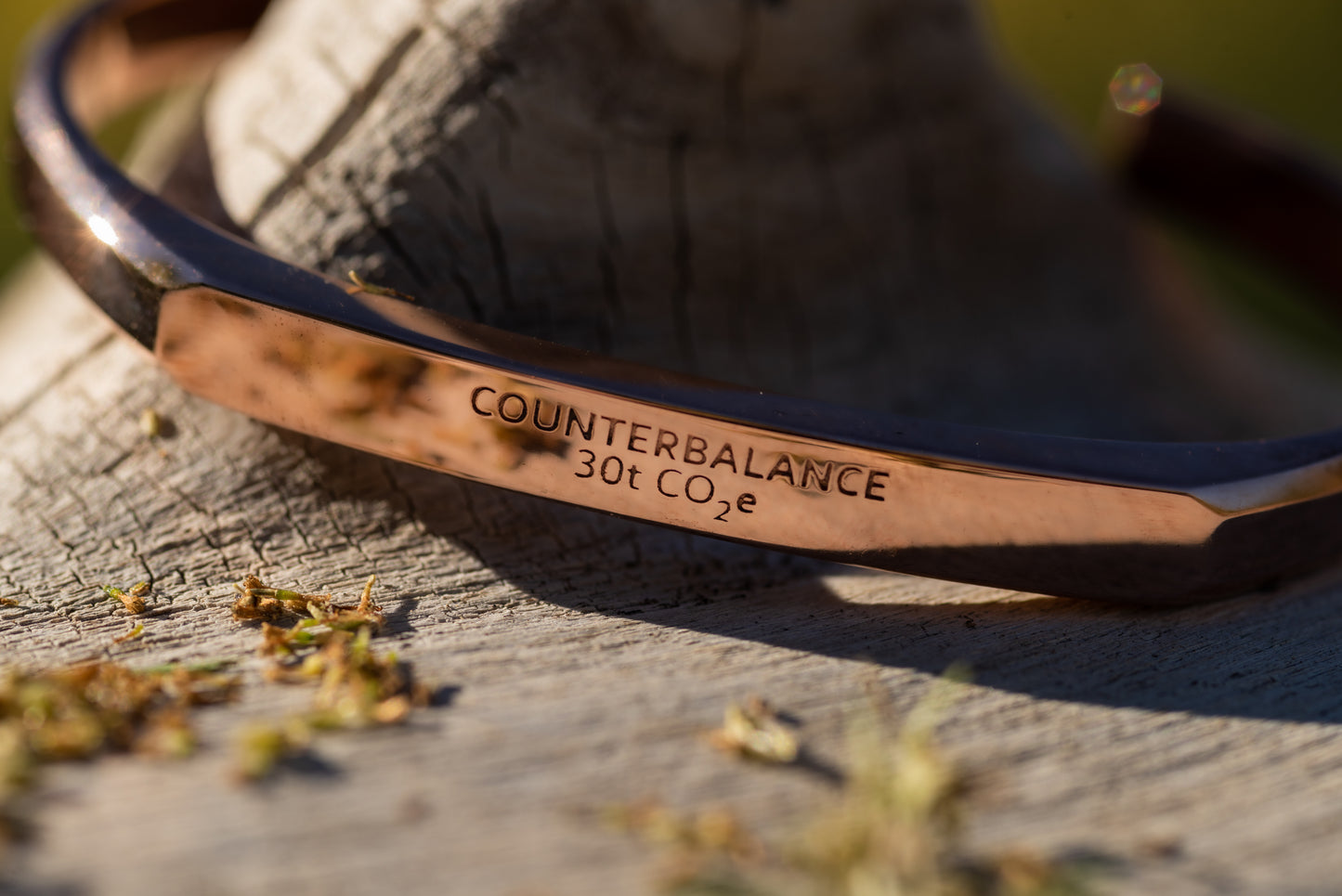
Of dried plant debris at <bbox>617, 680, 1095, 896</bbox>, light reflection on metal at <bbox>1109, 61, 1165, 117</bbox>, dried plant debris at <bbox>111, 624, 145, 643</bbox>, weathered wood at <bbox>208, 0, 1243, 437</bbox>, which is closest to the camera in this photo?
dried plant debris at <bbox>617, 680, 1095, 896</bbox>

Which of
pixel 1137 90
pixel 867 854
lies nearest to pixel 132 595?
pixel 867 854

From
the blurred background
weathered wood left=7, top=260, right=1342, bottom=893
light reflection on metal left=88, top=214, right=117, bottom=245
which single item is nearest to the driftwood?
weathered wood left=7, top=260, right=1342, bottom=893

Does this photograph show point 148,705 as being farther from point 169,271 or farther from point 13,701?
point 169,271

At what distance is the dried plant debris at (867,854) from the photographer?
0.55m

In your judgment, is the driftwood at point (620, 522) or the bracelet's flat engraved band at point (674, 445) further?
the bracelet's flat engraved band at point (674, 445)

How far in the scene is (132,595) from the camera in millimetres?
789

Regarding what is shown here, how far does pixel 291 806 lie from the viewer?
0.58 metres

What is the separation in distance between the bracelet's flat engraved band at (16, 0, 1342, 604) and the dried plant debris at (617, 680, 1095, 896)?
8.8 inches

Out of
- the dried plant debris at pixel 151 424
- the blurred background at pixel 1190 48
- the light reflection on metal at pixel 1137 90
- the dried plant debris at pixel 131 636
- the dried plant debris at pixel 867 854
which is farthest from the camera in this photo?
the blurred background at pixel 1190 48

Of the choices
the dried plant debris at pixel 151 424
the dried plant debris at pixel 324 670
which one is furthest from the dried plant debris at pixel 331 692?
the dried plant debris at pixel 151 424

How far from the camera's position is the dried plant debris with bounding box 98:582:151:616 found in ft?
2.54

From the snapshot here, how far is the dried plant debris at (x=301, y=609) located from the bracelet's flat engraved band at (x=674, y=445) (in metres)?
0.12

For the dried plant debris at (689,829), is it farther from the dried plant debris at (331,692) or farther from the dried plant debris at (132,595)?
the dried plant debris at (132,595)

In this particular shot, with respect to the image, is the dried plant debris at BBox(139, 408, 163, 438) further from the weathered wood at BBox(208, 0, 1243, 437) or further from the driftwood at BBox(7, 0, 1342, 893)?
the weathered wood at BBox(208, 0, 1243, 437)
